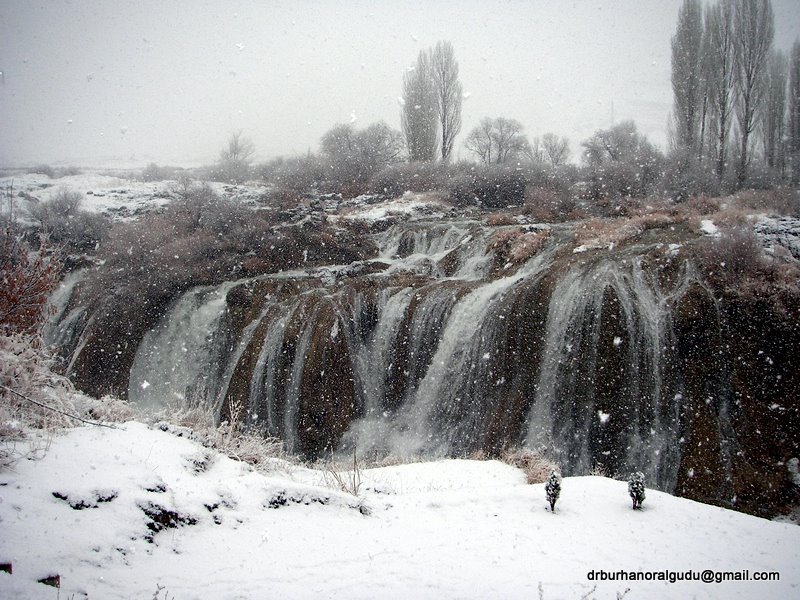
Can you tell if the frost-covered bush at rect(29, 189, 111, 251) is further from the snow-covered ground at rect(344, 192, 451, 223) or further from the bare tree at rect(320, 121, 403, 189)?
the bare tree at rect(320, 121, 403, 189)

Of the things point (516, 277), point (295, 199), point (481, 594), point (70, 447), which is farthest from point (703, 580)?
point (295, 199)

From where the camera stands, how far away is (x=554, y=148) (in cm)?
4528

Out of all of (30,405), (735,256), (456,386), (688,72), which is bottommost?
(456,386)

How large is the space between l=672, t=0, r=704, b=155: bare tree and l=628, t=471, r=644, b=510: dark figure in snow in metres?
25.5

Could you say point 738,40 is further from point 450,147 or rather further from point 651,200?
point 450,147

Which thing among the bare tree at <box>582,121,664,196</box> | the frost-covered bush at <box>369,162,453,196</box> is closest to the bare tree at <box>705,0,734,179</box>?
the bare tree at <box>582,121,664,196</box>

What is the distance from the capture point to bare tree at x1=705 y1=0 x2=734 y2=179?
23266mm

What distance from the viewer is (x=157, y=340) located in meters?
15.0

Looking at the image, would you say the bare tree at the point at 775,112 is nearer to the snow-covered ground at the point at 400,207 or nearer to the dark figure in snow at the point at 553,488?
the snow-covered ground at the point at 400,207

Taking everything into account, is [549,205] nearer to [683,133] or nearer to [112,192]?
[683,133]

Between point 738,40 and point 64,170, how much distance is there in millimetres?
47272

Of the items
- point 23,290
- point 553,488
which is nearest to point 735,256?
point 553,488

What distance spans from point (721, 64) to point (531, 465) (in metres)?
28.4

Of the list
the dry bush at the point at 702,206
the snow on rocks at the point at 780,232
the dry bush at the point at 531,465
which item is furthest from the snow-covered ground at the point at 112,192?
the snow on rocks at the point at 780,232
